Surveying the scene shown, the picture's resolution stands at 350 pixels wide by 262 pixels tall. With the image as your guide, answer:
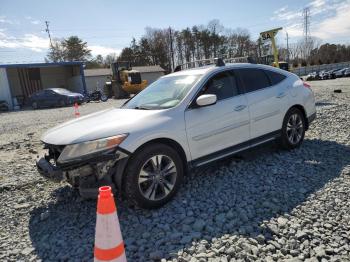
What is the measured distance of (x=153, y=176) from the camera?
398 cm

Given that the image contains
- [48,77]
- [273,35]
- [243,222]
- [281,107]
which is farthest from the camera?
[48,77]

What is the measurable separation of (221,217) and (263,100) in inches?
95.4

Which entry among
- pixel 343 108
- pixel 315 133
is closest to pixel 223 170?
pixel 315 133

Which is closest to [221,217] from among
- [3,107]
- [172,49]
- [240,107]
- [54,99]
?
[240,107]

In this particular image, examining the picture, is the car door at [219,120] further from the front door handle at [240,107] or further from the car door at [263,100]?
the car door at [263,100]

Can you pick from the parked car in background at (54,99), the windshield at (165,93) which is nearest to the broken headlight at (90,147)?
the windshield at (165,93)

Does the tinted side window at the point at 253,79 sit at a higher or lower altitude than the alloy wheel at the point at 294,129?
higher

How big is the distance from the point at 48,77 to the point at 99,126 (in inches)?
1432

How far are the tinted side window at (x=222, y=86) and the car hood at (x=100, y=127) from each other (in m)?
0.98

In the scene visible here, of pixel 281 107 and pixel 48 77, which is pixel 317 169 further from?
pixel 48 77

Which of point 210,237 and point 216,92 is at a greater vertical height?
point 216,92

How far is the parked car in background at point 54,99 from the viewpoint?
26.3 meters

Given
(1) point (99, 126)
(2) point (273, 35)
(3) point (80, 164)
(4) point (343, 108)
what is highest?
(2) point (273, 35)

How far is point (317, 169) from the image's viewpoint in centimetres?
501
